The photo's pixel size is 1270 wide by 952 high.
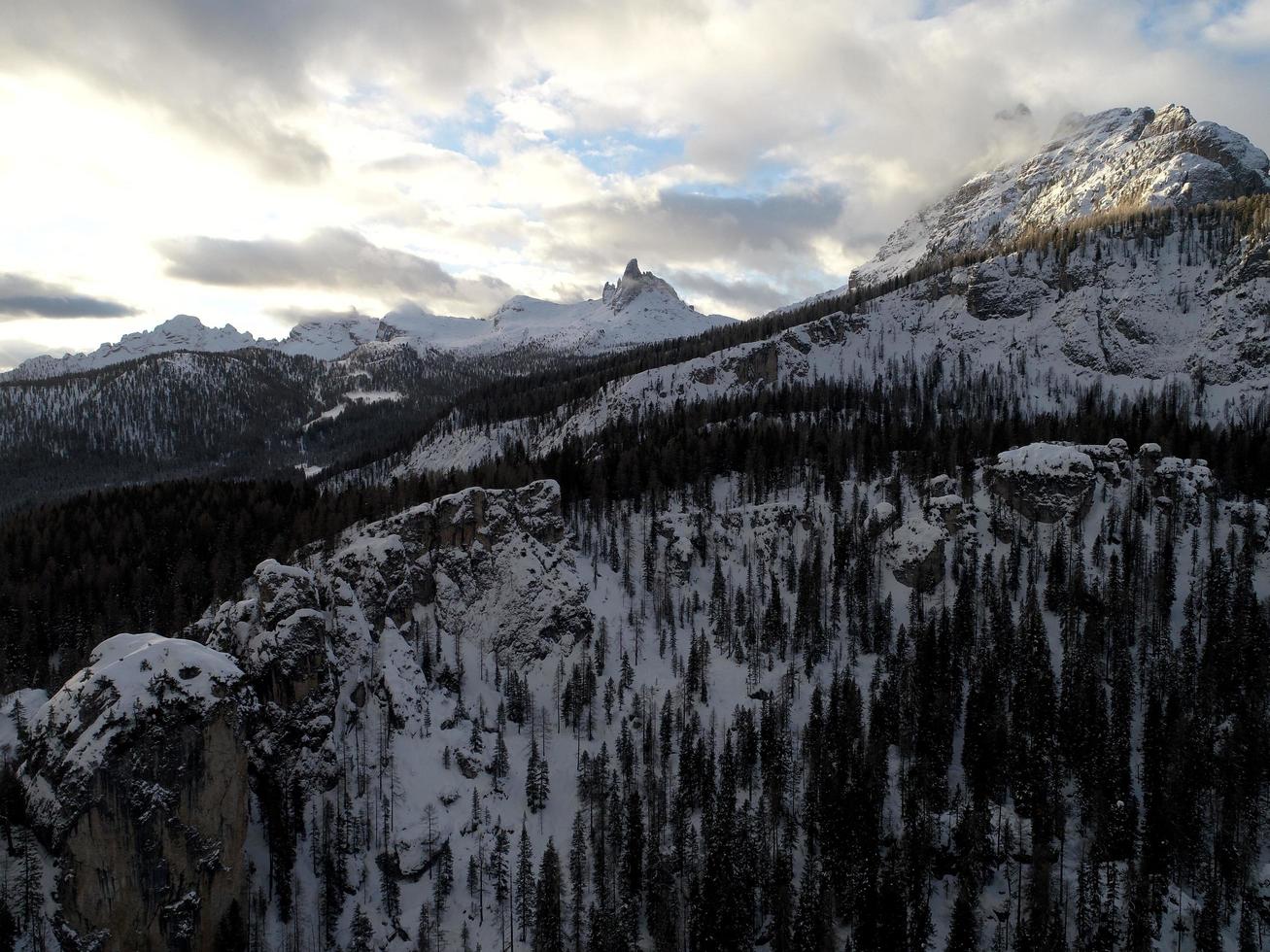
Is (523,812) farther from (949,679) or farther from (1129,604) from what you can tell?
(1129,604)

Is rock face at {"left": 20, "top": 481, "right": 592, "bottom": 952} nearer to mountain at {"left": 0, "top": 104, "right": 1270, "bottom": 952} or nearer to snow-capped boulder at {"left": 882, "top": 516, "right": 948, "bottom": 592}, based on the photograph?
mountain at {"left": 0, "top": 104, "right": 1270, "bottom": 952}

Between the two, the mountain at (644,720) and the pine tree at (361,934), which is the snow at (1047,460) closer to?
the mountain at (644,720)

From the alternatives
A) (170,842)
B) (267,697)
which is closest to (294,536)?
(267,697)

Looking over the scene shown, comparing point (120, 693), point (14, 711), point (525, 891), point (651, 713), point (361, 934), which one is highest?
point (120, 693)

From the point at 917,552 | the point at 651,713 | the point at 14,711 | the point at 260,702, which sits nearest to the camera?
the point at 260,702

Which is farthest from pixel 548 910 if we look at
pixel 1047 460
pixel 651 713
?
pixel 1047 460

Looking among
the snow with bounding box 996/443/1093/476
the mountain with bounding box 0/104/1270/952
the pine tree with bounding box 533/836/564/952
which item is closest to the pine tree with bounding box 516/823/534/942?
the mountain with bounding box 0/104/1270/952

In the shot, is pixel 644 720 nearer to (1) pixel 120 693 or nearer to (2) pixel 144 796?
(2) pixel 144 796
